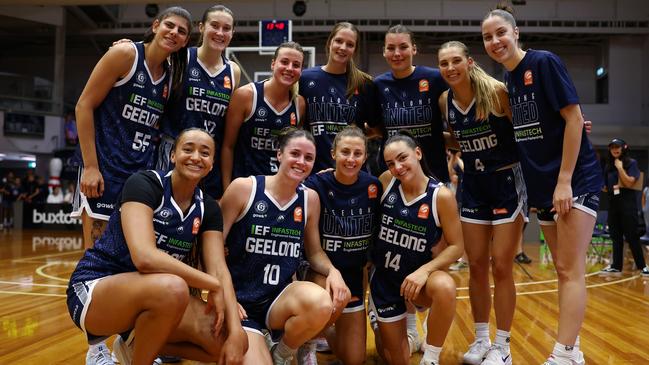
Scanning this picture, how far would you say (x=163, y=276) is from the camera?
78.0 inches

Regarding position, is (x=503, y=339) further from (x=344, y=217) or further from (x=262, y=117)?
(x=262, y=117)

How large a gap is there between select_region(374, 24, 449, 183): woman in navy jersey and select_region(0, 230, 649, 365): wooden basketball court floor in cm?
123

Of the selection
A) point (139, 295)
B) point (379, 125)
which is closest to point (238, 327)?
point (139, 295)

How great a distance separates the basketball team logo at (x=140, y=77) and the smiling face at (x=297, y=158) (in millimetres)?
772

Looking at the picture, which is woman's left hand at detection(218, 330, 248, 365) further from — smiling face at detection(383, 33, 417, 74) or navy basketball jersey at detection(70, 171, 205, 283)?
smiling face at detection(383, 33, 417, 74)

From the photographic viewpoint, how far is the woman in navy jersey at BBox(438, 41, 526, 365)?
2.80 metres

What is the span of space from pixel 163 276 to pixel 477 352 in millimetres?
1747

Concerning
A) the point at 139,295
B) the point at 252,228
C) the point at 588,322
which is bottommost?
the point at 588,322

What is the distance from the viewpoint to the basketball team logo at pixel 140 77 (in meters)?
2.56

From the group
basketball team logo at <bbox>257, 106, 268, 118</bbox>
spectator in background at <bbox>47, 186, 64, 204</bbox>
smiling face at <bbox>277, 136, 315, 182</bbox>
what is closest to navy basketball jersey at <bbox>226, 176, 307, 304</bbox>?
smiling face at <bbox>277, 136, 315, 182</bbox>

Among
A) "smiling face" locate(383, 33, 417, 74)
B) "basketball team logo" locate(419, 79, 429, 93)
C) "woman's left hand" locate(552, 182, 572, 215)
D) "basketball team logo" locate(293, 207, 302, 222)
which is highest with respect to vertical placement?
"smiling face" locate(383, 33, 417, 74)

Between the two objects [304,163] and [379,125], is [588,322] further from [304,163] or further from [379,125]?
[304,163]

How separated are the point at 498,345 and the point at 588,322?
1.53m

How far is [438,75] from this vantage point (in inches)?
122
